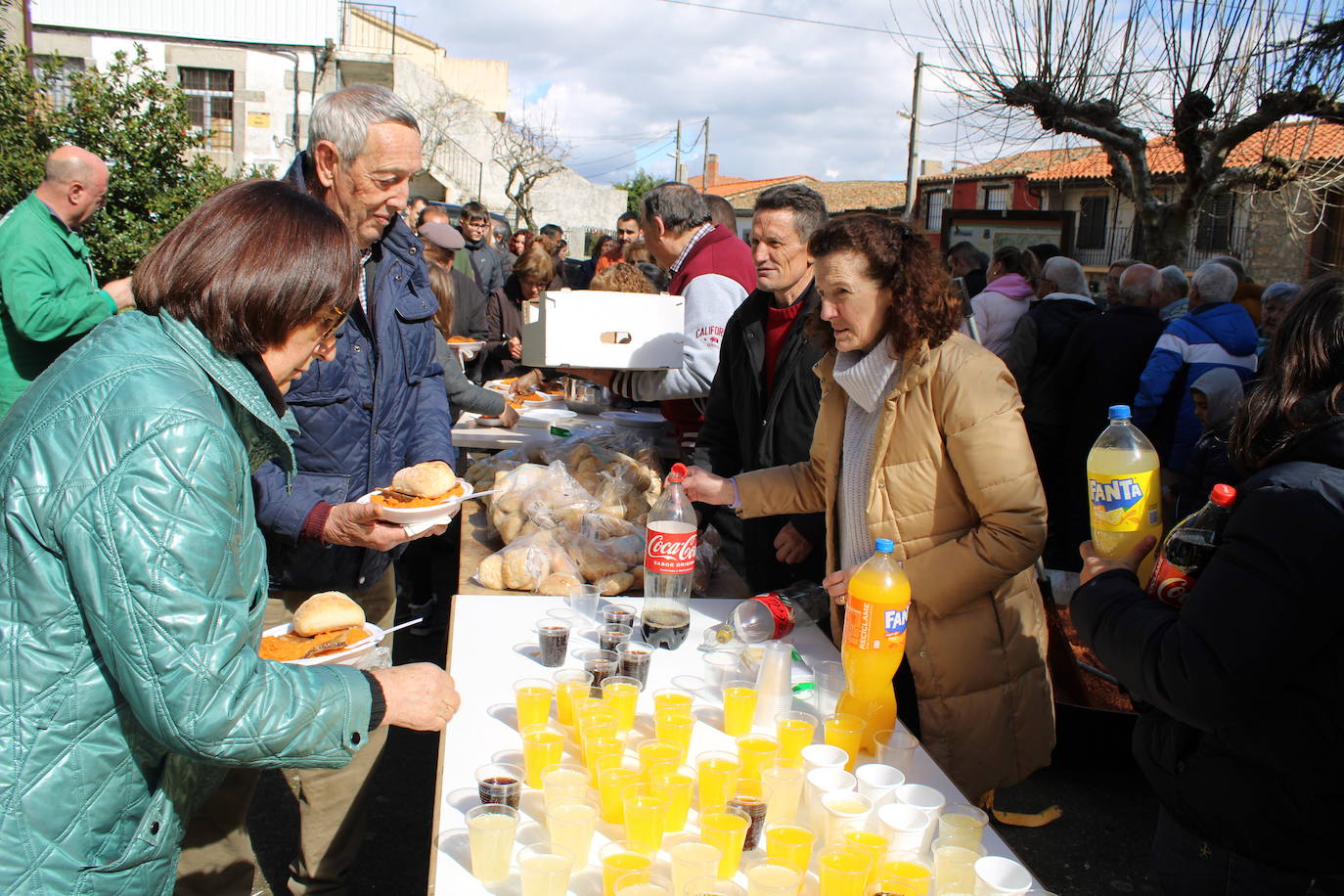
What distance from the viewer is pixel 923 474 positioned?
2.43 meters

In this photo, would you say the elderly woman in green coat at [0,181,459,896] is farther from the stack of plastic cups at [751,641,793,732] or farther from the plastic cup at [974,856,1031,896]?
the plastic cup at [974,856,1031,896]

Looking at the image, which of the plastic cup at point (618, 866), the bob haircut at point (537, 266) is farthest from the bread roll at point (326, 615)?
the bob haircut at point (537, 266)

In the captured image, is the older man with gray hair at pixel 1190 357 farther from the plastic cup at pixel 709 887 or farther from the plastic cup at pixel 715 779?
the plastic cup at pixel 709 887

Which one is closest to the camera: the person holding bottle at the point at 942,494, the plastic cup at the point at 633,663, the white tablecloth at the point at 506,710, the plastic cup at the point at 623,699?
the white tablecloth at the point at 506,710

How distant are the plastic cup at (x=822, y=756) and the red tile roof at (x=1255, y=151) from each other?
9.71m

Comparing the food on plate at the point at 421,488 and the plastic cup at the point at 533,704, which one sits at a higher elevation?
the food on plate at the point at 421,488

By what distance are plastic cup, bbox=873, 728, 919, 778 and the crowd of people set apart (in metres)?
0.43

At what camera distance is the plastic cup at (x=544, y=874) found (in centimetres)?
141

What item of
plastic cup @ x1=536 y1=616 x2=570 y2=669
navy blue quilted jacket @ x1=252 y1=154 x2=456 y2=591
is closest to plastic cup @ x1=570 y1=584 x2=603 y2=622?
plastic cup @ x1=536 y1=616 x2=570 y2=669

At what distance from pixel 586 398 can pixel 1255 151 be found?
34.2 feet

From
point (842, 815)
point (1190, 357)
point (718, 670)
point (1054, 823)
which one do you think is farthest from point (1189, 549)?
point (1190, 357)

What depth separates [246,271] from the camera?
1.52 m

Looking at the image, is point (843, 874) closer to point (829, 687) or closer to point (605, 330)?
point (829, 687)

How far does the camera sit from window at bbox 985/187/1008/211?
3462 cm
